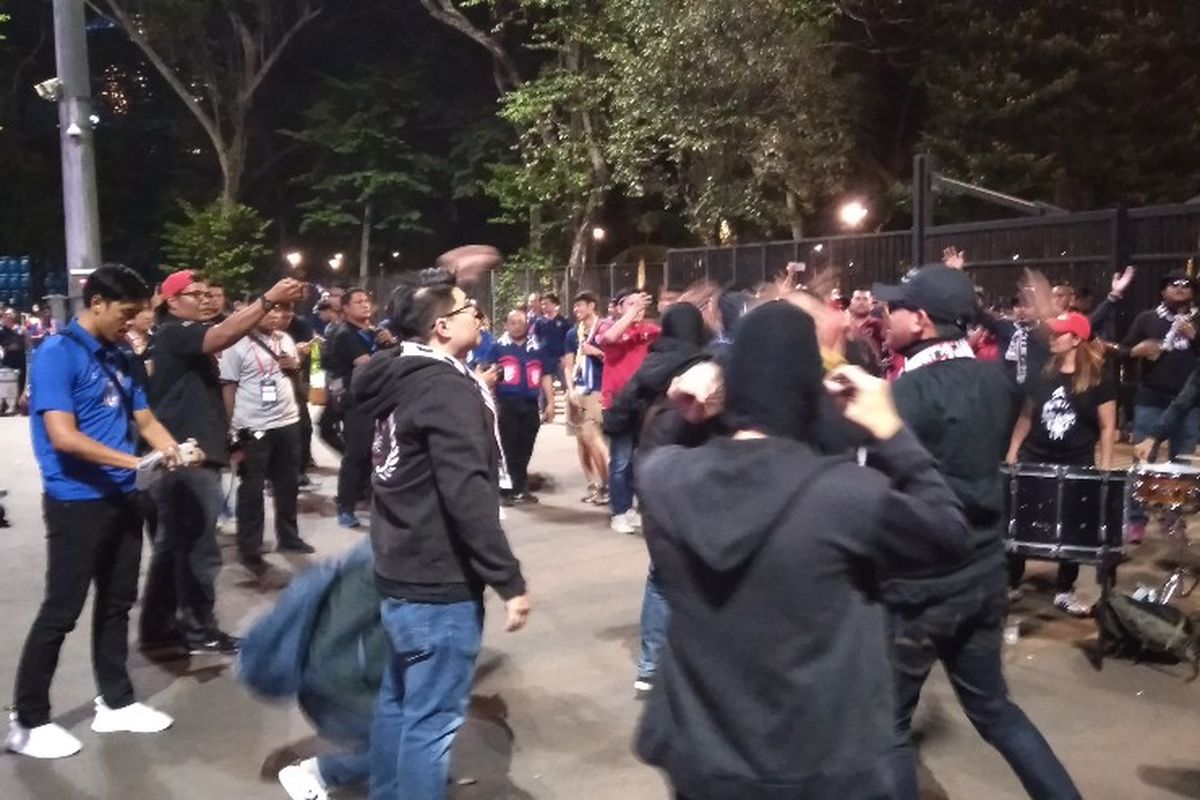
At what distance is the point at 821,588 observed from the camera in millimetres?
2555

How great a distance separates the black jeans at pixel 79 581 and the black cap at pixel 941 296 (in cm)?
324

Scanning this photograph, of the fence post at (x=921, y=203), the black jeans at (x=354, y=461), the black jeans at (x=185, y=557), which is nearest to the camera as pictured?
the black jeans at (x=185, y=557)

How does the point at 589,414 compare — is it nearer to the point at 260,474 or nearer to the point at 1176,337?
the point at 260,474

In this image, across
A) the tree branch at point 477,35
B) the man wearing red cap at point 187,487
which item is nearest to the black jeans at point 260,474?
the man wearing red cap at point 187,487

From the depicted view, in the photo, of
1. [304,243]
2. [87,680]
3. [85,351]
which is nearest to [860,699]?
[85,351]

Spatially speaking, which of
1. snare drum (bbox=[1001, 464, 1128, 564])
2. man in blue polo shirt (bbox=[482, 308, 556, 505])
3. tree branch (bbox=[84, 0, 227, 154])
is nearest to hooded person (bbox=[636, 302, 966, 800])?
snare drum (bbox=[1001, 464, 1128, 564])

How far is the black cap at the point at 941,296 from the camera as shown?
429 centimetres

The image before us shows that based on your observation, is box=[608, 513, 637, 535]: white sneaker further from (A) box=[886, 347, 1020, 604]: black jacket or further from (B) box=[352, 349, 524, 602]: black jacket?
(B) box=[352, 349, 524, 602]: black jacket

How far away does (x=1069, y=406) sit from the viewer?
7000 millimetres

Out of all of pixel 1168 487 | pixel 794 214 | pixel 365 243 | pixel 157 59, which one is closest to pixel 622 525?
pixel 1168 487

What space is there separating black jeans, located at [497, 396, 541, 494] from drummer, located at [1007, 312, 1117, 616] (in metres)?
4.90

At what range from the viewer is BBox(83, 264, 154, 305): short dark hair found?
5.31 m

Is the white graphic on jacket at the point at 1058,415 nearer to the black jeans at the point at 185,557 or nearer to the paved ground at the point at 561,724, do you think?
the paved ground at the point at 561,724

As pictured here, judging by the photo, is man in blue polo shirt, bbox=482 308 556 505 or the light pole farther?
man in blue polo shirt, bbox=482 308 556 505
